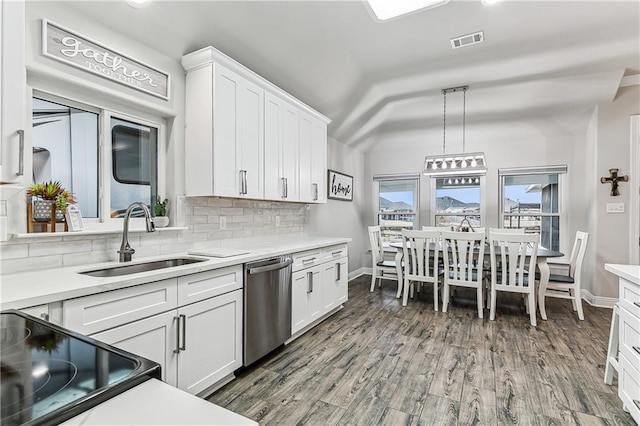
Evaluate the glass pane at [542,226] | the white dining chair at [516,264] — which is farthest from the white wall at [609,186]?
the white dining chair at [516,264]

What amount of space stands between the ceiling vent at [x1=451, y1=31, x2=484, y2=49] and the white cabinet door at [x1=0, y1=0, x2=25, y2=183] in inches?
134

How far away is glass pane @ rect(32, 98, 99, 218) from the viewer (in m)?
1.90

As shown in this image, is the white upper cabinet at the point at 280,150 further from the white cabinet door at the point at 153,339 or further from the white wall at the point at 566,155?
the white wall at the point at 566,155

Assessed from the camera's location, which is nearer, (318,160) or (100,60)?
(100,60)

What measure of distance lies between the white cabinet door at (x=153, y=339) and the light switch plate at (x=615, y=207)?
5289 mm

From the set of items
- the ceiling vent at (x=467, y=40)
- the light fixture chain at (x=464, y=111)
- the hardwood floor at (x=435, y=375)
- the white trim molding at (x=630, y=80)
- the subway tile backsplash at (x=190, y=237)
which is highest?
the ceiling vent at (x=467, y=40)

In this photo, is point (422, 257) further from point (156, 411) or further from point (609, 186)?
point (156, 411)

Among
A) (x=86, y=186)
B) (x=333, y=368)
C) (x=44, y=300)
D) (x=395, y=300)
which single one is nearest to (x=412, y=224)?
(x=395, y=300)

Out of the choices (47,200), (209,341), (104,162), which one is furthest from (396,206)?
(47,200)

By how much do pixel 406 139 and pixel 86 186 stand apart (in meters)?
5.13

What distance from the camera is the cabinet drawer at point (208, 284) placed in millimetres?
1933

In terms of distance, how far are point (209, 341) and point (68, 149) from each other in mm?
1582

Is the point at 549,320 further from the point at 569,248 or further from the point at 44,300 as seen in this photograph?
the point at 44,300

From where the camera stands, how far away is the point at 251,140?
9.62ft
